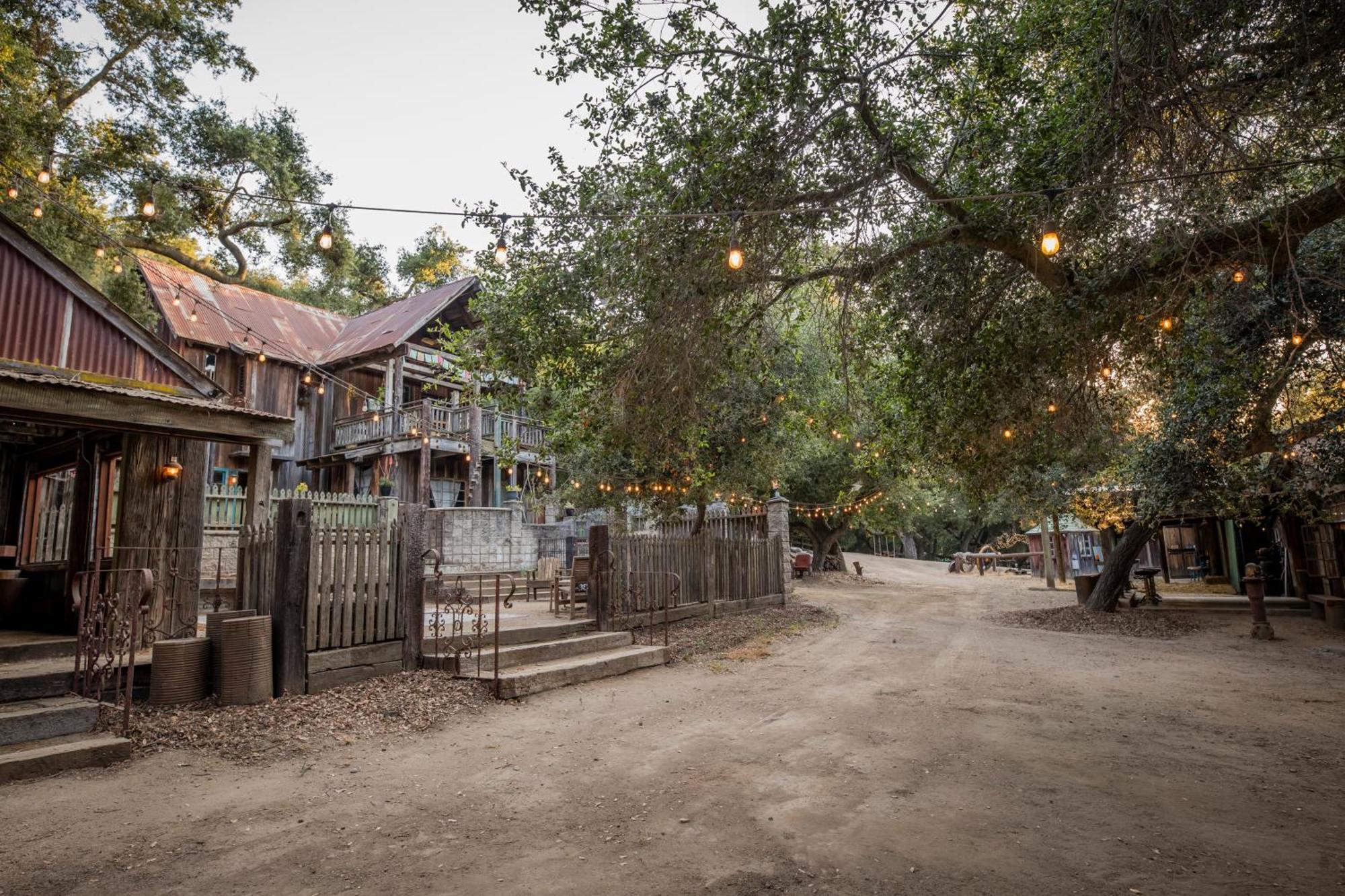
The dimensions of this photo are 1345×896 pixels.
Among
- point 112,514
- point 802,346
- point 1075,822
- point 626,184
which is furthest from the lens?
point 802,346

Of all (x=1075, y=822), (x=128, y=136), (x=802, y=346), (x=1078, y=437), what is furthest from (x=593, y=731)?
(x=128, y=136)

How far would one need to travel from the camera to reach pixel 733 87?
6.85 meters

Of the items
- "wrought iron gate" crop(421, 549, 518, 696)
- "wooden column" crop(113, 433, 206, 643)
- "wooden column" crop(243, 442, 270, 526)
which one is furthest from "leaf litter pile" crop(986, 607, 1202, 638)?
"wooden column" crop(113, 433, 206, 643)

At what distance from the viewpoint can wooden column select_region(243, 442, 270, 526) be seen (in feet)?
29.1

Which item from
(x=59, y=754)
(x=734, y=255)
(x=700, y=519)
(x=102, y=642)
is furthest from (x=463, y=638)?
(x=700, y=519)

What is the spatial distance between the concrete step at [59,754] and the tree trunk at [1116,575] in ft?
54.6

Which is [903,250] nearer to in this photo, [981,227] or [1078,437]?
[981,227]

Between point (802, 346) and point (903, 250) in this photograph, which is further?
point (802, 346)

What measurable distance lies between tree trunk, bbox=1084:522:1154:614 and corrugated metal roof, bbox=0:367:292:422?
52.0 ft

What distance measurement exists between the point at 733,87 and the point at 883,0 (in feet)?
5.05

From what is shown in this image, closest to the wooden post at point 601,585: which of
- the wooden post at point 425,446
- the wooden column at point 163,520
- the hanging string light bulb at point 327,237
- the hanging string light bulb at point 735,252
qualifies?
the wooden column at point 163,520

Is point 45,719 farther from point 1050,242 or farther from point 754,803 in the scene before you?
point 1050,242

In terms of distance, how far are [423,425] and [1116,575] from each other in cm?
1765

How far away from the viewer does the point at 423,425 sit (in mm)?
20422
